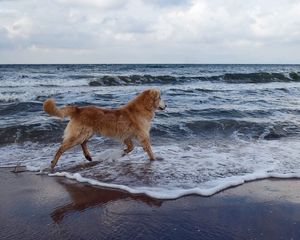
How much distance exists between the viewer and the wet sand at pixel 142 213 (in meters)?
3.78

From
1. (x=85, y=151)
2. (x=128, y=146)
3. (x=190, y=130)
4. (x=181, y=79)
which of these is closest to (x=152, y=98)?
(x=128, y=146)

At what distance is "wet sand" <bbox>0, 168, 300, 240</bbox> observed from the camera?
3.78 meters

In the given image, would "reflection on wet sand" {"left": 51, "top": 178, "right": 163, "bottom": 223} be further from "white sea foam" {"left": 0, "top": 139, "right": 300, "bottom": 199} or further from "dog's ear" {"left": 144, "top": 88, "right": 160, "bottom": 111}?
"dog's ear" {"left": 144, "top": 88, "right": 160, "bottom": 111}

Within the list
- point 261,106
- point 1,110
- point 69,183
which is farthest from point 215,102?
point 69,183

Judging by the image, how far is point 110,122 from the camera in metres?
6.65

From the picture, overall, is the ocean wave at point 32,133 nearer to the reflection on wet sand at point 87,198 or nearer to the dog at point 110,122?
the dog at point 110,122

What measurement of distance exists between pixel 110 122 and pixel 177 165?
1.33 metres

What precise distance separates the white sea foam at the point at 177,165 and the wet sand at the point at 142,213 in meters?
0.32

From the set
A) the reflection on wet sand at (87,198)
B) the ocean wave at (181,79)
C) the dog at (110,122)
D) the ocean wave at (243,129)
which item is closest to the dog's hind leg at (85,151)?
the dog at (110,122)

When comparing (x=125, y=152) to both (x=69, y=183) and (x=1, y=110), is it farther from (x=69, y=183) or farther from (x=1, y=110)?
(x=1, y=110)

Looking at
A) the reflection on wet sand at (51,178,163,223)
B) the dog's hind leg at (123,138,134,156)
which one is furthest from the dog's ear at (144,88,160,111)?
the reflection on wet sand at (51,178,163,223)

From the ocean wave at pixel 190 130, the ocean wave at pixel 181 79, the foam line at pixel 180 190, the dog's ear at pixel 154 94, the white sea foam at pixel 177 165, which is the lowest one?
the ocean wave at pixel 181 79

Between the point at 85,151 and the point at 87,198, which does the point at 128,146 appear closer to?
the point at 85,151

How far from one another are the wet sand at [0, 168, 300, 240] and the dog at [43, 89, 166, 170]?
1180mm
